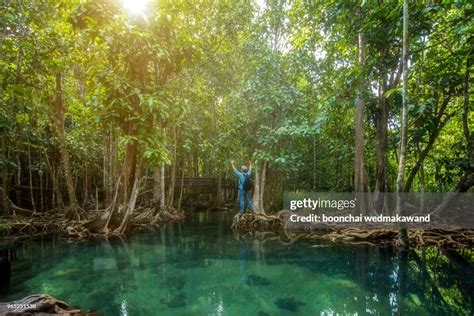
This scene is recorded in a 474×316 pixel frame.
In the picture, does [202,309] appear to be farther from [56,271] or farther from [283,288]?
[56,271]

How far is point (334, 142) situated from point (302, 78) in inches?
109

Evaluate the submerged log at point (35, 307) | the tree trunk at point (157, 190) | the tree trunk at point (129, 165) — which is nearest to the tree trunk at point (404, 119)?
the submerged log at point (35, 307)

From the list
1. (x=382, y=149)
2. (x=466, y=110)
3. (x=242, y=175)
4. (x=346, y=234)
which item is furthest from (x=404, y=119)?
(x=242, y=175)

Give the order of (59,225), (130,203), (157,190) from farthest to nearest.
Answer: (157,190), (59,225), (130,203)

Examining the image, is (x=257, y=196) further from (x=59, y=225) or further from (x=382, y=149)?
(x=59, y=225)

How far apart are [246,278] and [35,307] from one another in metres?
2.92

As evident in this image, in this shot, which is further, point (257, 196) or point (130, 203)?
point (257, 196)

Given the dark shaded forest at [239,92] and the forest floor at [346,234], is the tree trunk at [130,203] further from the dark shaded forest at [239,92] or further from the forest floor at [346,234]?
the forest floor at [346,234]

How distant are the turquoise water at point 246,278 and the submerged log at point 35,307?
0.53m

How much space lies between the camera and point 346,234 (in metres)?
7.32

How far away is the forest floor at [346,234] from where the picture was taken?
6555 mm

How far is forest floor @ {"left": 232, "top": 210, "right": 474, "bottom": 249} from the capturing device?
6555 mm

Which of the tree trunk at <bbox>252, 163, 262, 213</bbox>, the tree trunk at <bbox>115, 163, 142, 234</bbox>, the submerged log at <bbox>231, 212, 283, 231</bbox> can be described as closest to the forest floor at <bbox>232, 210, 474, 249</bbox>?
the submerged log at <bbox>231, 212, 283, 231</bbox>

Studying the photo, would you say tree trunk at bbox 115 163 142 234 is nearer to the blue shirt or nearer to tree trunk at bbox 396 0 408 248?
the blue shirt
